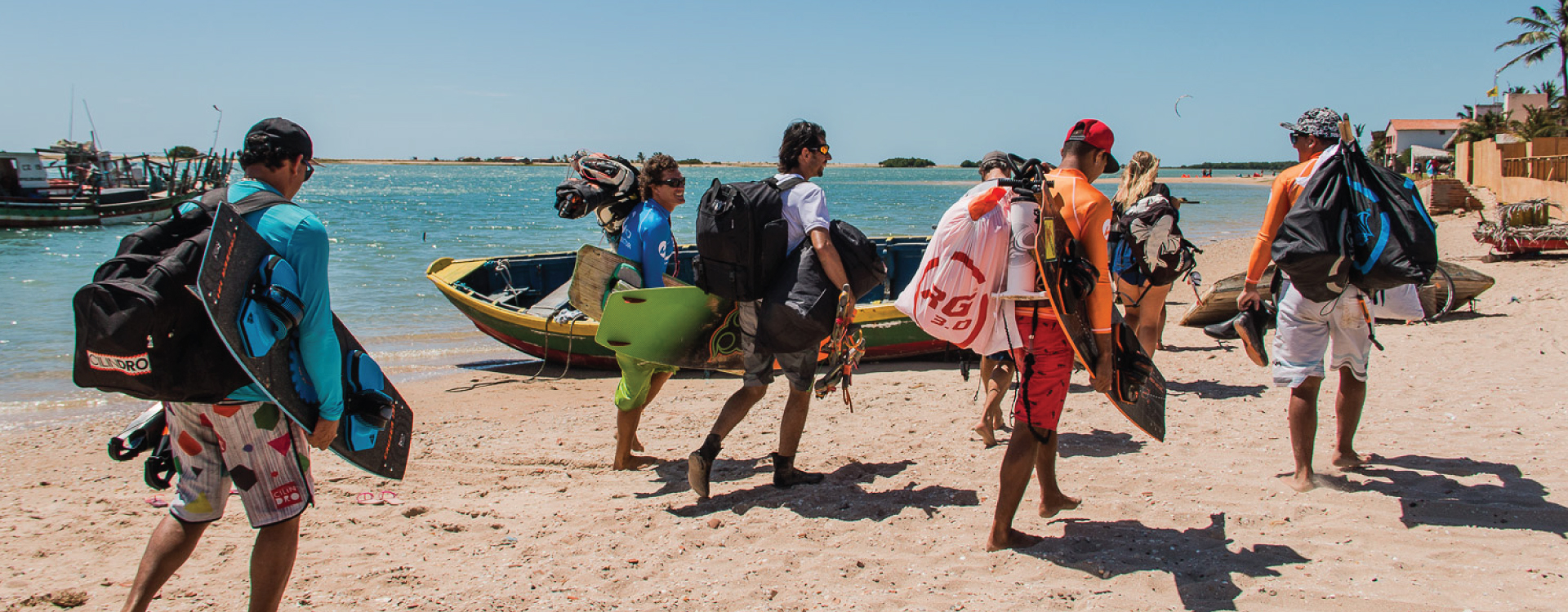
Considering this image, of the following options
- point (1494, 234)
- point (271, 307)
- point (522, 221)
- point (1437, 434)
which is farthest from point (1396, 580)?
point (522, 221)

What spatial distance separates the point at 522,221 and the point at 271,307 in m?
45.2

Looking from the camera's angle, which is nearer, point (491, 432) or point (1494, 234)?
point (491, 432)

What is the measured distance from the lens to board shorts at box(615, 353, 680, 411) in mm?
4961

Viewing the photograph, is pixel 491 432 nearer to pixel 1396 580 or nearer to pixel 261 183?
pixel 261 183

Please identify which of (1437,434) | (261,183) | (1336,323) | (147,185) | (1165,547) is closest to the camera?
(261,183)

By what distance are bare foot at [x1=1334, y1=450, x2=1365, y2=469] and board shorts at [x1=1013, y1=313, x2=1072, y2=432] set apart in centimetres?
202

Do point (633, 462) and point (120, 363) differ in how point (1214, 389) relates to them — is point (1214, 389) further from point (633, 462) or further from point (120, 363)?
point (120, 363)

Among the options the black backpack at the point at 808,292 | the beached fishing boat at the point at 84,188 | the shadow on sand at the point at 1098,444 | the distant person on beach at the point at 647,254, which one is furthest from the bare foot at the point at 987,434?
the beached fishing boat at the point at 84,188

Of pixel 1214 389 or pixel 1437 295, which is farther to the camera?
pixel 1437 295

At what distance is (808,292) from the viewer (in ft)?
13.5

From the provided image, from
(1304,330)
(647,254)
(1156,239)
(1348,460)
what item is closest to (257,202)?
(647,254)

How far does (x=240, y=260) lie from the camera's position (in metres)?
2.40

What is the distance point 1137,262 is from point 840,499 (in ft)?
9.93

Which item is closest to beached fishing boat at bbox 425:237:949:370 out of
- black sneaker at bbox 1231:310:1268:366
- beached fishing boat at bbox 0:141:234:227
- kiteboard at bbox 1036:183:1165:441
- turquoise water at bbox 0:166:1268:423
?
turquoise water at bbox 0:166:1268:423
